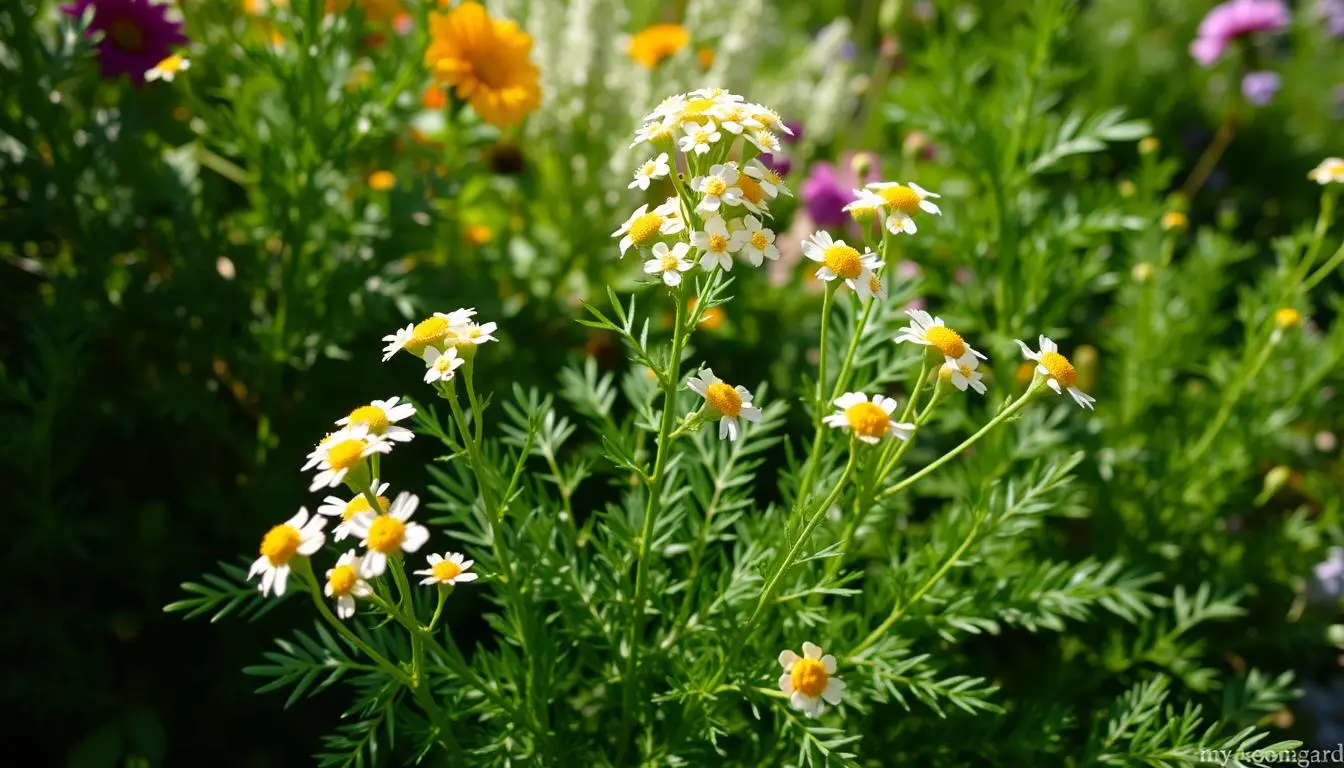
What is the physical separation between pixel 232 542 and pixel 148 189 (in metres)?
0.56

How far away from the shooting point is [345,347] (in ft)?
5.16

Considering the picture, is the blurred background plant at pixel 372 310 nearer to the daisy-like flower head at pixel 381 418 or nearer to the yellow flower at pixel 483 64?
the yellow flower at pixel 483 64

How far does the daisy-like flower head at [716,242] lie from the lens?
31.2 inches

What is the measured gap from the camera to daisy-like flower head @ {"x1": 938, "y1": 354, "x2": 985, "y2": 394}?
0.83 metres

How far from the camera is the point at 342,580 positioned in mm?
774

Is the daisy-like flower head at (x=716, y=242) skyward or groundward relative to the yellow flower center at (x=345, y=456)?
skyward

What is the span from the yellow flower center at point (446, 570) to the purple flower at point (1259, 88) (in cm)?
291

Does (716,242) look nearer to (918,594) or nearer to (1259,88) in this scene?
(918,594)

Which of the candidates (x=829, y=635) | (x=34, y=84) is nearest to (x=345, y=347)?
(x=34, y=84)

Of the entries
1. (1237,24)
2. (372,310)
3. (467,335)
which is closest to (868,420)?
(467,335)

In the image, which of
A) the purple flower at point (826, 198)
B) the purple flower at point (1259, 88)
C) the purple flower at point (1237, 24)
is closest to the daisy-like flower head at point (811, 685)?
the purple flower at point (826, 198)

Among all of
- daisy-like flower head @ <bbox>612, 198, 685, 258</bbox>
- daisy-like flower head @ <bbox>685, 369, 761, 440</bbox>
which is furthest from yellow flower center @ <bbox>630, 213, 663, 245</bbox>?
daisy-like flower head @ <bbox>685, 369, 761, 440</bbox>

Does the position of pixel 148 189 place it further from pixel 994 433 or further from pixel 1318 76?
Result: pixel 1318 76

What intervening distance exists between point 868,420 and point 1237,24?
7.02 feet
